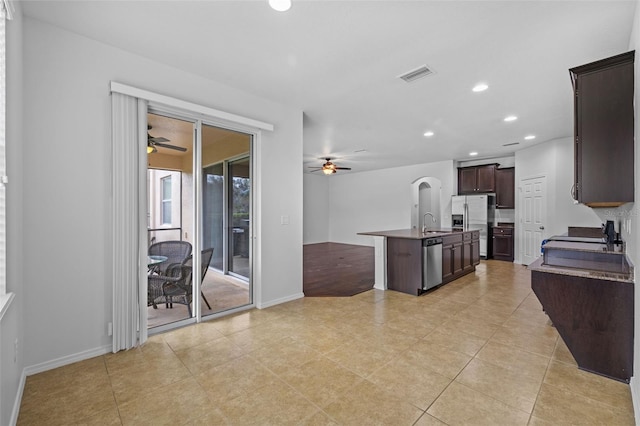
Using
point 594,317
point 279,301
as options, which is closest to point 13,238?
point 279,301

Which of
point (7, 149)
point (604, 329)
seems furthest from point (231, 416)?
point (604, 329)

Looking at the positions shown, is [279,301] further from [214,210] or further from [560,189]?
[560,189]

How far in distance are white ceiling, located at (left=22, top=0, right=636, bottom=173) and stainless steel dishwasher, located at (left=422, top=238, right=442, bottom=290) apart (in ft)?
6.44

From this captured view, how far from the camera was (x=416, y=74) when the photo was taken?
10.5 feet

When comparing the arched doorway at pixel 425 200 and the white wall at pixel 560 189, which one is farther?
the arched doorway at pixel 425 200

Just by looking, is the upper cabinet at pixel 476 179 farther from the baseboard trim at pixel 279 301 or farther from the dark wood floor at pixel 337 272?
the baseboard trim at pixel 279 301

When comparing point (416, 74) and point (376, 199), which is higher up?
point (416, 74)

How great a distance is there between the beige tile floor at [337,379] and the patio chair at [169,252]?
855mm

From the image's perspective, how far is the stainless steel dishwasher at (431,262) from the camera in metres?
4.44

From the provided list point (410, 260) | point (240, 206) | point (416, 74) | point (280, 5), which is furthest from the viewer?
point (410, 260)

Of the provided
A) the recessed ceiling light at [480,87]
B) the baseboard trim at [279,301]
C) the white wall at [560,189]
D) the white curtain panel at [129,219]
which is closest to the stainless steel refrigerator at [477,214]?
the white wall at [560,189]

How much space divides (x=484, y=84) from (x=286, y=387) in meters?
3.65

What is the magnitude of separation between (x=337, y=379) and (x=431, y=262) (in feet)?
9.45

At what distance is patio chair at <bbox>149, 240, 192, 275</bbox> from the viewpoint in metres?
3.55
